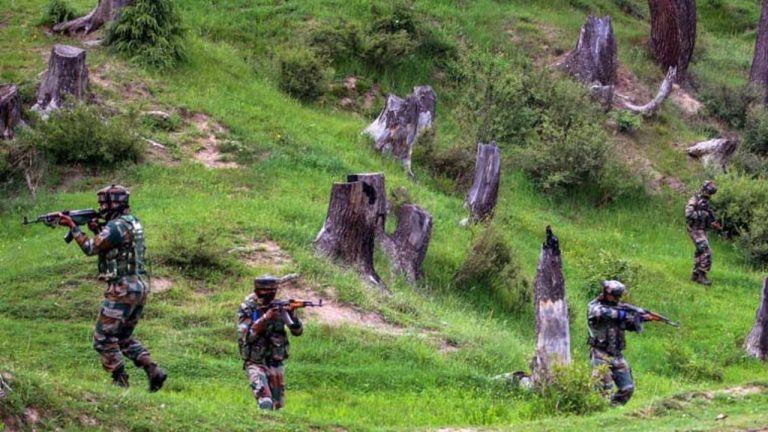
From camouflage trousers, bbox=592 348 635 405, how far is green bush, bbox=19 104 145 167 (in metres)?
10.0

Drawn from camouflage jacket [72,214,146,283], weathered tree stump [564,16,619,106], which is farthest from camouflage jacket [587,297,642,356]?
weathered tree stump [564,16,619,106]

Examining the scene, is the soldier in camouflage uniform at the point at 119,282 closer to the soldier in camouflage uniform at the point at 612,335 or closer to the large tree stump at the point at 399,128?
the soldier in camouflage uniform at the point at 612,335

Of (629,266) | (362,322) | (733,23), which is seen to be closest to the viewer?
(362,322)

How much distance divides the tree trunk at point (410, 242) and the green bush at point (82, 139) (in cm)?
488

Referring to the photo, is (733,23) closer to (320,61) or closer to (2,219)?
(320,61)

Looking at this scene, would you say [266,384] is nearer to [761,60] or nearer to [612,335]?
[612,335]

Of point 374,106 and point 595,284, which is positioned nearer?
point 595,284

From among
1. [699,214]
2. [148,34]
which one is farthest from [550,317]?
[148,34]

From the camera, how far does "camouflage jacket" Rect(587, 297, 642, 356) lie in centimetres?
1347

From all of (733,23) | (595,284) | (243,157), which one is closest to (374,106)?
(243,157)

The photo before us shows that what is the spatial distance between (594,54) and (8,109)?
13.6m

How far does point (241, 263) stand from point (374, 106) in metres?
10.5

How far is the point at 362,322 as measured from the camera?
16.0m

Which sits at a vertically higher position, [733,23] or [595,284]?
[733,23]
